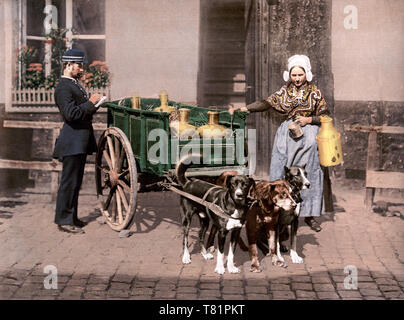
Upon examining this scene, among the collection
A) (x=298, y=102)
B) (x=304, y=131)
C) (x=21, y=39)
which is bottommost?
(x=304, y=131)

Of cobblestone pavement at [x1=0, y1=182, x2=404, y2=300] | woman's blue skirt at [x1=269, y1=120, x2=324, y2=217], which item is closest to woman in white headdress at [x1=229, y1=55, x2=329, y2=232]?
woman's blue skirt at [x1=269, y1=120, x2=324, y2=217]

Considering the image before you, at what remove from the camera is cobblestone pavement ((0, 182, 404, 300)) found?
5.14 metres

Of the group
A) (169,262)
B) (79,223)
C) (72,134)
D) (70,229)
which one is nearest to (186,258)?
(169,262)

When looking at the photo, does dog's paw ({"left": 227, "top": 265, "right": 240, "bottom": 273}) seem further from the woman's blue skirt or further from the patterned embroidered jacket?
the patterned embroidered jacket

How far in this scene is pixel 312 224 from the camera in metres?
6.99

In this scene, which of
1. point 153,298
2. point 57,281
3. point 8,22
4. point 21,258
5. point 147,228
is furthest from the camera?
point 8,22

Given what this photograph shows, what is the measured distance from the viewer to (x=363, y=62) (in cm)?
889

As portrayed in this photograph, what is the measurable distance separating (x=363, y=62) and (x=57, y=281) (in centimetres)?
557

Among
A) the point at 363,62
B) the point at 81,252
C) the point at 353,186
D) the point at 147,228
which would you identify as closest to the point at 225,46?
the point at 363,62

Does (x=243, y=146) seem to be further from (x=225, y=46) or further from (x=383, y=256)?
(x=225, y=46)

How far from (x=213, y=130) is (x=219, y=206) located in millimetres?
1104

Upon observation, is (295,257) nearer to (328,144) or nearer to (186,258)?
(186,258)

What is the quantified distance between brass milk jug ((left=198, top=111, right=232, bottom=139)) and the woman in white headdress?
1.66ft

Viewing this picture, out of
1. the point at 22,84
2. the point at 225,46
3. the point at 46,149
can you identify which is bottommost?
the point at 46,149
